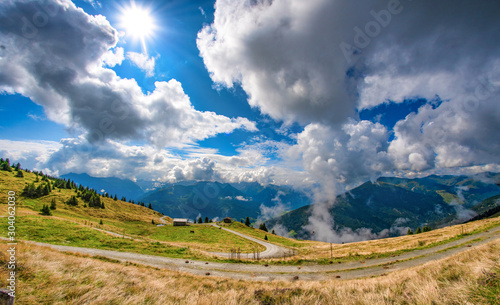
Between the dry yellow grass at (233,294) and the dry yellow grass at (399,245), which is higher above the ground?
Answer: the dry yellow grass at (233,294)

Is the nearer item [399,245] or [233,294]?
[233,294]

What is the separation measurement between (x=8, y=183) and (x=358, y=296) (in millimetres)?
161620

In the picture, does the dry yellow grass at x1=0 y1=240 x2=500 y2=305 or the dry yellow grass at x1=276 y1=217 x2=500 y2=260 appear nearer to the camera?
the dry yellow grass at x1=0 y1=240 x2=500 y2=305

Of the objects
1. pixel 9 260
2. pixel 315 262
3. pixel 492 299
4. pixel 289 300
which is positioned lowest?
pixel 315 262

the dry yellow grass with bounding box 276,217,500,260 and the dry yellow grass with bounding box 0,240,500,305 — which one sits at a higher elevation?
the dry yellow grass with bounding box 0,240,500,305

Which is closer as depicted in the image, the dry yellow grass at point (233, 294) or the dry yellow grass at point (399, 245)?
the dry yellow grass at point (233, 294)

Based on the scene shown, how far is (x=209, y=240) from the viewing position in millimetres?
56938

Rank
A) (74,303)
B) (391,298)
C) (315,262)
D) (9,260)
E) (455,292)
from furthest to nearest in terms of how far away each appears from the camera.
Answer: (315,262) < (9,260) < (391,298) < (74,303) < (455,292)

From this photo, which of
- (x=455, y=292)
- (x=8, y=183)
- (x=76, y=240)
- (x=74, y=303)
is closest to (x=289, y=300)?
(x=455, y=292)

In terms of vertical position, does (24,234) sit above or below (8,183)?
below

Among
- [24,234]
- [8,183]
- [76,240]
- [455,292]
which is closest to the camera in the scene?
[455,292]

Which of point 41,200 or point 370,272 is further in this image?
point 41,200

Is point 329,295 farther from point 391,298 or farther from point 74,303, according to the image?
point 74,303

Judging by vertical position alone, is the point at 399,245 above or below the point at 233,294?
below
